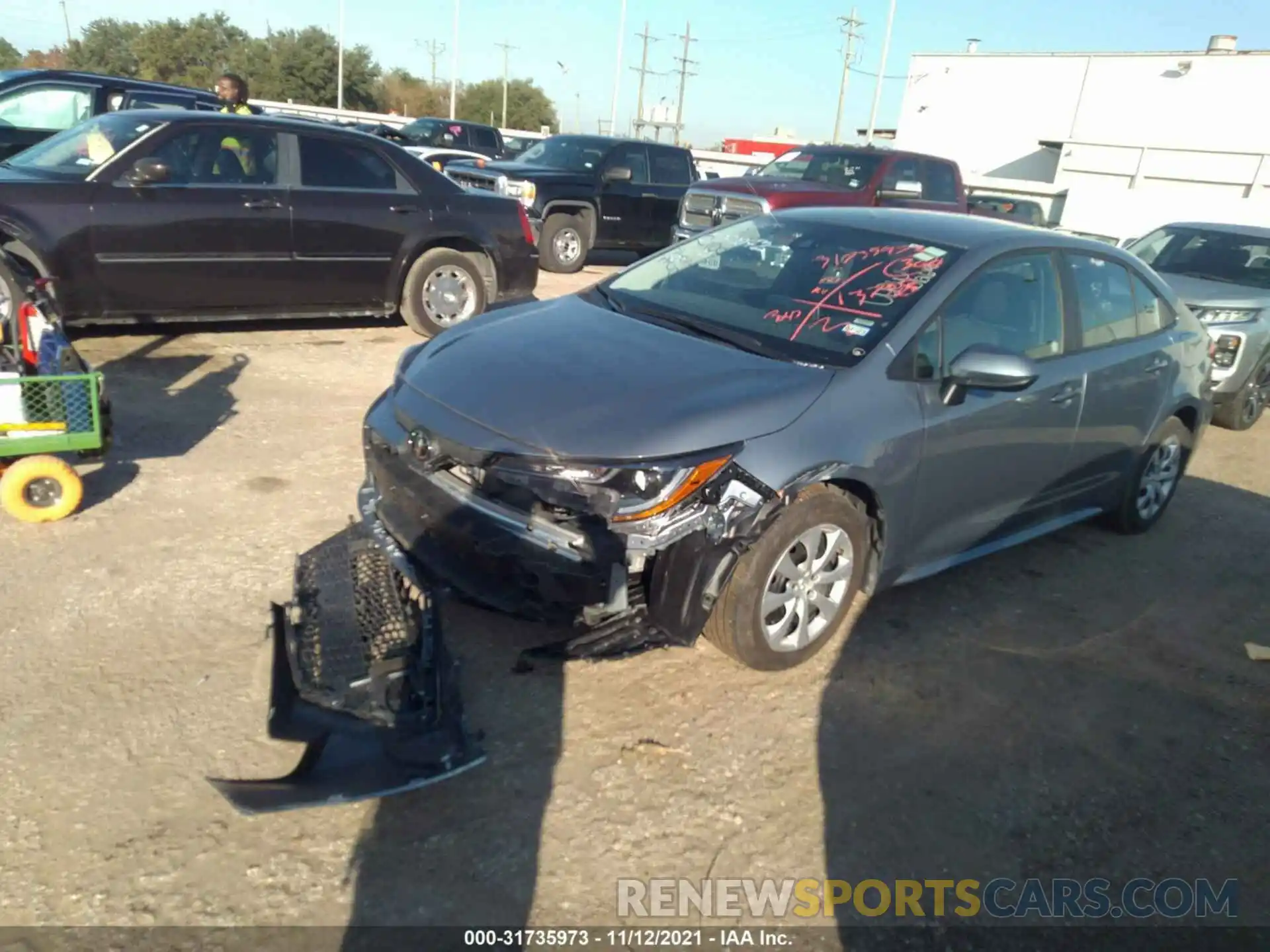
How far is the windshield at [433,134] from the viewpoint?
74.0 feet

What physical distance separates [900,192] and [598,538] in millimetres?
10086

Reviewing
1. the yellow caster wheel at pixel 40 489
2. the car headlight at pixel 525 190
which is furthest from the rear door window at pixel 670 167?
the yellow caster wheel at pixel 40 489

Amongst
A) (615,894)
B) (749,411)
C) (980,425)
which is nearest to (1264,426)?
(980,425)

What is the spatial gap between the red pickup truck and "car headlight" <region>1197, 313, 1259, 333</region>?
12.3 feet

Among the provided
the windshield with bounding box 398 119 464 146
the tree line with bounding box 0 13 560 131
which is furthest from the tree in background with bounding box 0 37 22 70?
the windshield with bounding box 398 119 464 146

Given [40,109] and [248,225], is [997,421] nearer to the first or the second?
[248,225]

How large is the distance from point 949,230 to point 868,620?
1.80 m

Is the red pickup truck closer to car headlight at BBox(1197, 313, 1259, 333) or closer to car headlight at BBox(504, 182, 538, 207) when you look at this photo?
car headlight at BBox(504, 182, 538, 207)

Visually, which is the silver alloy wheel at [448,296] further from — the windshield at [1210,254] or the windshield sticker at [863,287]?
the windshield at [1210,254]

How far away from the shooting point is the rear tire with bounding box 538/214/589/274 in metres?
12.9

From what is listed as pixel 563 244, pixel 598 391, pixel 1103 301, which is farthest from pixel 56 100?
pixel 1103 301

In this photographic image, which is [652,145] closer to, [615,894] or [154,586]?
[154,586]

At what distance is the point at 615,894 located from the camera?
8.59 feet

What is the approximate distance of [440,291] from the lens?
8258mm
